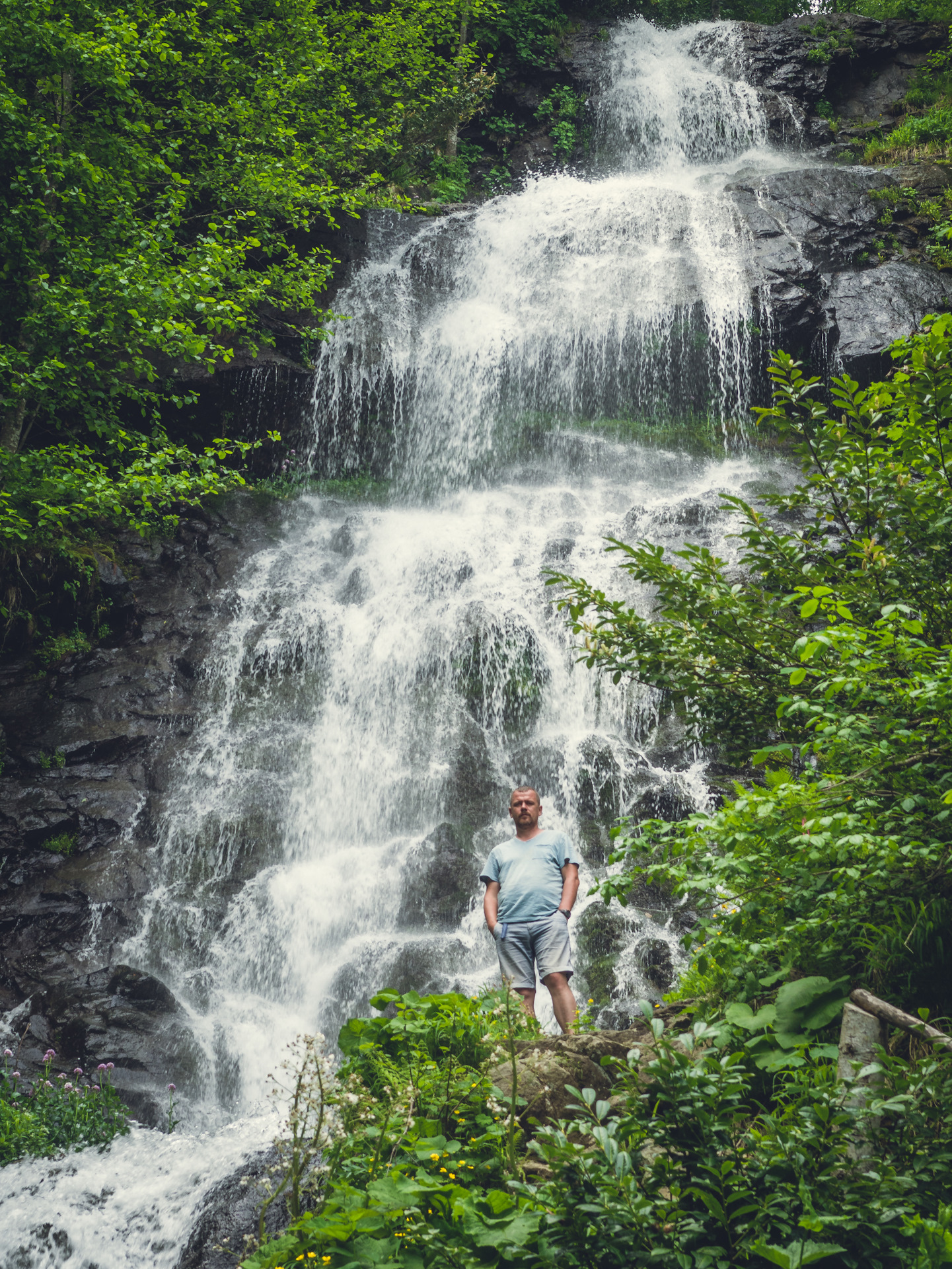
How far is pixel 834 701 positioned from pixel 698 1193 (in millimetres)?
1955

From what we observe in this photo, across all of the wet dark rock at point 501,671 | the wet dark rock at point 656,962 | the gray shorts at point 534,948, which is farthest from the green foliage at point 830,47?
the gray shorts at point 534,948

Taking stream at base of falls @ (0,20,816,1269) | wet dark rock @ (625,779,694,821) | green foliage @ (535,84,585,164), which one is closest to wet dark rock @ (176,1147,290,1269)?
stream at base of falls @ (0,20,816,1269)

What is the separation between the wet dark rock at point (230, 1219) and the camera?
407 cm

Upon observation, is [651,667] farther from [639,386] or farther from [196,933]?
[639,386]

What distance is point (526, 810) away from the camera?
213 inches

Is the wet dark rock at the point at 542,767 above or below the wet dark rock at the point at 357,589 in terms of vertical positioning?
below

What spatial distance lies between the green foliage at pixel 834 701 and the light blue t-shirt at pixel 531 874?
3.87 feet

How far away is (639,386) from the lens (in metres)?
14.9

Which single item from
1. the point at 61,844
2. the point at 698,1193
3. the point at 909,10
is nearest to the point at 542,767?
the point at 61,844

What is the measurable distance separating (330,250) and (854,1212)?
56.0ft

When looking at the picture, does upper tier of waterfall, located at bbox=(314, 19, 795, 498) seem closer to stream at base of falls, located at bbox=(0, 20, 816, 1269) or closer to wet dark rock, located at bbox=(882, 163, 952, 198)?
stream at base of falls, located at bbox=(0, 20, 816, 1269)

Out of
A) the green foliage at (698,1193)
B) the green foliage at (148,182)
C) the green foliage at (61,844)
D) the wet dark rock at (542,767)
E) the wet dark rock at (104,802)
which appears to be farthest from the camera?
the wet dark rock at (542,767)

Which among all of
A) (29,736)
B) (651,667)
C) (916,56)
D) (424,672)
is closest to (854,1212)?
(651,667)

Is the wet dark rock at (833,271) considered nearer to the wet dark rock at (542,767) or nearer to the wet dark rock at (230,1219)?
the wet dark rock at (542,767)
